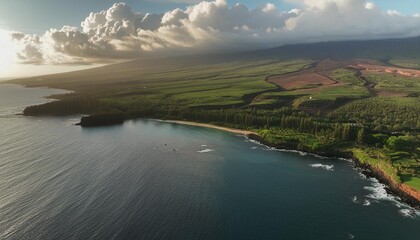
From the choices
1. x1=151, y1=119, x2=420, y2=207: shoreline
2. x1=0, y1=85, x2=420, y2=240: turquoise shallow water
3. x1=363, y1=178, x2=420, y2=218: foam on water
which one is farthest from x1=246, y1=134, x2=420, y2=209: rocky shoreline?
x1=0, y1=85, x2=420, y2=240: turquoise shallow water

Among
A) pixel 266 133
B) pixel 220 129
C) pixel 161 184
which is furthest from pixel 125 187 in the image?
pixel 220 129

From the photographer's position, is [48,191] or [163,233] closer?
[163,233]

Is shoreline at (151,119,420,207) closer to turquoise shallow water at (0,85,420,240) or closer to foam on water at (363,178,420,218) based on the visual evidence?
foam on water at (363,178,420,218)

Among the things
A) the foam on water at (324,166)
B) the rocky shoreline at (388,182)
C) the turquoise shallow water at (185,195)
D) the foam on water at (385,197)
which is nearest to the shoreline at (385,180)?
the rocky shoreline at (388,182)

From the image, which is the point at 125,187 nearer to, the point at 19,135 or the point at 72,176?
the point at 72,176

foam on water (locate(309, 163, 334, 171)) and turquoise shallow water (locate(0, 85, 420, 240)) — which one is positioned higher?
turquoise shallow water (locate(0, 85, 420, 240))

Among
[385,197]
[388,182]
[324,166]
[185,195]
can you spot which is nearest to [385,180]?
[388,182]

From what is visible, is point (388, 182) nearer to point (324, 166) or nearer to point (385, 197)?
point (385, 197)

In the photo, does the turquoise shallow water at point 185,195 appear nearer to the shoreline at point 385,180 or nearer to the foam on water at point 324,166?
the foam on water at point 324,166
